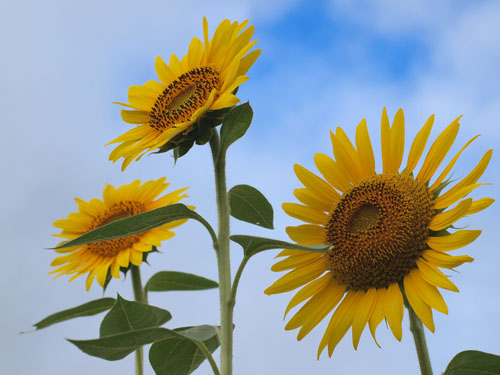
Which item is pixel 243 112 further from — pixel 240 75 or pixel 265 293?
pixel 265 293

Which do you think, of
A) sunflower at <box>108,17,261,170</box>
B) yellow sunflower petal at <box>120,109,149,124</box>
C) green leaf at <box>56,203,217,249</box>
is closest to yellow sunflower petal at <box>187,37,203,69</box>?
sunflower at <box>108,17,261,170</box>

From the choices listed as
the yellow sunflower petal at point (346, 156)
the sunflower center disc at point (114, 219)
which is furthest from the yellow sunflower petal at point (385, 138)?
the sunflower center disc at point (114, 219)

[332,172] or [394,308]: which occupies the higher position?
[332,172]

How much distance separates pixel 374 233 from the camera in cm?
228

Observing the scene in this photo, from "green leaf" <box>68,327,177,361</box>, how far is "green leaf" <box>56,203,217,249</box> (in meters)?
0.30

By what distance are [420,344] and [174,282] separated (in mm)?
1322

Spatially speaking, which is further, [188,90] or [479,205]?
[188,90]

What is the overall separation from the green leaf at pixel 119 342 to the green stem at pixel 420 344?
803 millimetres

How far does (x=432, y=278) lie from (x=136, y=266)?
1.48 meters

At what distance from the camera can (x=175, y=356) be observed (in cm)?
224

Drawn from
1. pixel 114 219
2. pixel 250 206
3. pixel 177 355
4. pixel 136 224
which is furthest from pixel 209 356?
pixel 114 219

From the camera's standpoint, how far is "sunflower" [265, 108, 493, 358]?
2098 millimetres

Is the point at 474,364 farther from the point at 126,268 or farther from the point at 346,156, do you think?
the point at 126,268

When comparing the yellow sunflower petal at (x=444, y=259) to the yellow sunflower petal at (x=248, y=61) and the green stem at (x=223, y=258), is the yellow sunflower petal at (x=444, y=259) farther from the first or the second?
the yellow sunflower petal at (x=248, y=61)
